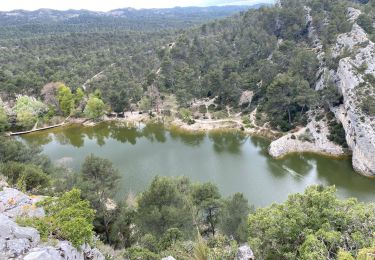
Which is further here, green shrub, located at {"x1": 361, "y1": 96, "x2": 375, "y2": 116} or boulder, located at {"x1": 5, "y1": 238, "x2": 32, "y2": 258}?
green shrub, located at {"x1": 361, "y1": 96, "x2": 375, "y2": 116}

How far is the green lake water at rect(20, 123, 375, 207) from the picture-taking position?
36.8 metres

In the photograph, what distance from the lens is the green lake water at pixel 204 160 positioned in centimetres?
3681

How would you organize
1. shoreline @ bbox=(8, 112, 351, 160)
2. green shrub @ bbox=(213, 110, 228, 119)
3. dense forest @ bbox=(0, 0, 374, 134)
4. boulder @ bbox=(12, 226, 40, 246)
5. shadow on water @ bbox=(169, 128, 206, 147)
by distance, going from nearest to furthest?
boulder @ bbox=(12, 226, 40, 246) → shoreline @ bbox=(8, 112, 351, 160) → shadow on water @ bbox=(169, 128, 206, 147) → dense forest @ bbox=(0, 0, 374, 134) → green shrub @ bbox=(213, 110, 228, 119)

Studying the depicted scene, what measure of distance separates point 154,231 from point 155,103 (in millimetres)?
43231

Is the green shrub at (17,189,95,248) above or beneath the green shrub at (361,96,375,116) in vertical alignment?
above

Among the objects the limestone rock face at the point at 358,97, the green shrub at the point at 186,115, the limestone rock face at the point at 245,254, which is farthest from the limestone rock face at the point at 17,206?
the green shrub at the point at 186,115

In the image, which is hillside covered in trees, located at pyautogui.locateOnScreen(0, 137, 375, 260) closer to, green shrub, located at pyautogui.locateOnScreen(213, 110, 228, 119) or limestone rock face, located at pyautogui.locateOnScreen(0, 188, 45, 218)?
limestone rock face, located at pyautogui.locateOnScreen(0, 188, 45, 218)

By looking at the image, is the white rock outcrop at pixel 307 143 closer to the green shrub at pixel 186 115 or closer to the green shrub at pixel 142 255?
the green shrub at pixel 186 115

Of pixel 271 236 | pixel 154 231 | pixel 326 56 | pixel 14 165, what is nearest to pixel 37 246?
pixel 271 236

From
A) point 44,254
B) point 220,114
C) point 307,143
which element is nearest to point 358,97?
point 307,143

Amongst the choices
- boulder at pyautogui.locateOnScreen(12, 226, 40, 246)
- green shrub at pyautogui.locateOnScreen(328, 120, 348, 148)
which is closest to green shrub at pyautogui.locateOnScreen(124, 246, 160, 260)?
boulder at pyautogui.locateOnScreen(12, 226, 40, 246)

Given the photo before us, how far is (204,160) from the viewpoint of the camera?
147 ft

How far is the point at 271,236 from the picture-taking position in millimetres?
14750

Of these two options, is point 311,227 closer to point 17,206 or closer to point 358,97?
point 17,206
